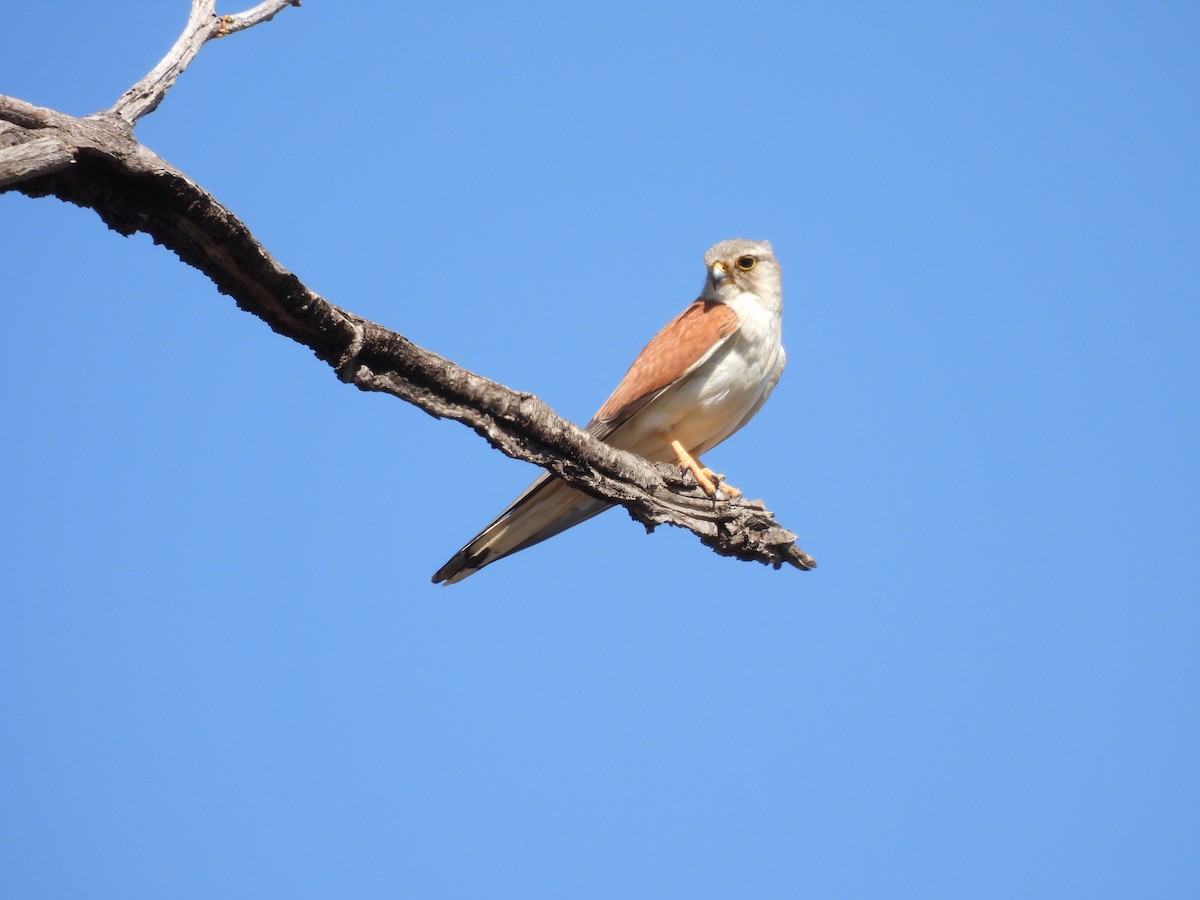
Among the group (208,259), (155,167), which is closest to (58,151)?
(155,167)

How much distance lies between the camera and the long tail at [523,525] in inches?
163

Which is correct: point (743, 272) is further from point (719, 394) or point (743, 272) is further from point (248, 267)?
point (248, 267)

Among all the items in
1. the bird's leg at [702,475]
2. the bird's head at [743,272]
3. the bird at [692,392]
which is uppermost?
the bird's head at [743,272]

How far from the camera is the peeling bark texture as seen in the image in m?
2.35

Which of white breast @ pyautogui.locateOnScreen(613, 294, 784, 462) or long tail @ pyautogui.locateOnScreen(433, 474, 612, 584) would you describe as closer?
long tail @ pyautogui.locateOnScreen(433, 474, 612, 584)

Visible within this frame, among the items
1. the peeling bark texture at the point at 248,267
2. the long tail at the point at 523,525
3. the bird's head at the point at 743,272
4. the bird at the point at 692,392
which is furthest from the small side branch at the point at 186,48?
the bird's head at the point at 743,272

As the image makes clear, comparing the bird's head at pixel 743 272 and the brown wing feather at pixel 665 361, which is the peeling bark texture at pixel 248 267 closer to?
the brown wing feather at pixel 665 361

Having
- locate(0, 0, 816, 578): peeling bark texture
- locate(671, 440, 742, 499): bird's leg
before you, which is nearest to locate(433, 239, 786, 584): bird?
locate(671, 440, 742, 499): bird's leg

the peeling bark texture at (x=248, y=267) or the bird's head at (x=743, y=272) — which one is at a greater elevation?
the bird's head at (x=743, y=272)

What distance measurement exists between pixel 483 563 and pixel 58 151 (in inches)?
92.8

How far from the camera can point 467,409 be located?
3.18 meters

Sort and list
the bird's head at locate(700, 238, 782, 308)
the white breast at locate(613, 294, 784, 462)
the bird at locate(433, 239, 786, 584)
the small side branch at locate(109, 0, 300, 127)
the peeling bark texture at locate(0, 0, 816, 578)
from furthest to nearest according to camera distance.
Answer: the bird's head at locate(700, 238, 782, 308), the white breast at locate(613, 294, 784, 462), the bird at locate(433, 239, 786, 584), the small side branch at locate(109, 0, 300, 127), the peeling bark texture at locate(0, 0, 816, 578)

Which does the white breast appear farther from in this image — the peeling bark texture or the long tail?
the peeling bark texture

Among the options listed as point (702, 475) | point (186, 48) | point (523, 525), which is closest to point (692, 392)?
point (702, 475)
